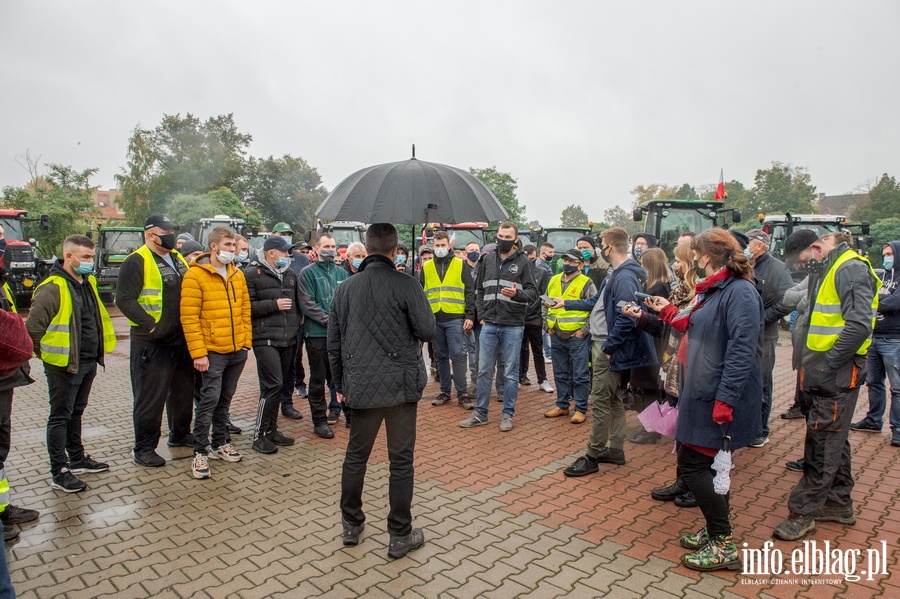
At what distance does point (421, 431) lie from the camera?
6168 mm

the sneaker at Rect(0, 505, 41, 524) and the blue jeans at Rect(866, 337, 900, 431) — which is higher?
the blue jeans at Rect(866, 337, 900, 431)

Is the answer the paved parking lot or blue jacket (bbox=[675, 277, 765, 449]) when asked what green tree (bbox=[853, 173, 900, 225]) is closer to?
the paved parking lot

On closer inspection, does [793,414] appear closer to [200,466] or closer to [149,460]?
[200,466]

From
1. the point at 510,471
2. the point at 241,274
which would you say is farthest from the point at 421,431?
the point at 241,274

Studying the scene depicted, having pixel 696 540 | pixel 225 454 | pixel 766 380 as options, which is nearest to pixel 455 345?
pixel 225 454

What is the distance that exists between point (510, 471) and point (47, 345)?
3.96 meters

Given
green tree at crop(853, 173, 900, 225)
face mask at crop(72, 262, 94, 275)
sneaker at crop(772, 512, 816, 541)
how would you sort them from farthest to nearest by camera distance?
green tree at crop(853, 173, 900, 225) → face mask at crop(72, 262, 94, 275) → sneaker at crop(772, 512, 816, 541)

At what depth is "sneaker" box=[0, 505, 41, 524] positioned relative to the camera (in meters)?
3.96

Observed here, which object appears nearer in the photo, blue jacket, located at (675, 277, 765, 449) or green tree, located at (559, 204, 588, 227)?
blue jacket, located at (675, 277, 765, 449)

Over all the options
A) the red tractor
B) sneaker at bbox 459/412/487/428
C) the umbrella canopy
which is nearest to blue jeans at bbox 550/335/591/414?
sneaker at bbox 459/412/487/428

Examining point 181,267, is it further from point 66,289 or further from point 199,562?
point 199,562

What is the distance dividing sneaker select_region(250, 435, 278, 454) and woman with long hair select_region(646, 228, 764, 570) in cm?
375

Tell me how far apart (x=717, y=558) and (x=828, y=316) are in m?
1.85

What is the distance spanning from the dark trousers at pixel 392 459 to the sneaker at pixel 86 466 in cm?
265
